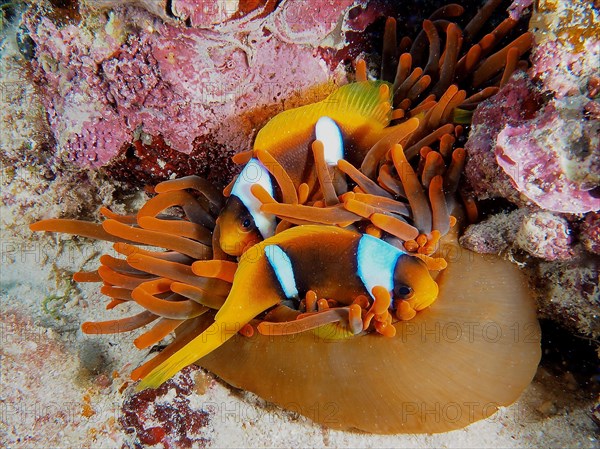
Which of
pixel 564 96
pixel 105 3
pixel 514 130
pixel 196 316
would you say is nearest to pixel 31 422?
pixel 196 316

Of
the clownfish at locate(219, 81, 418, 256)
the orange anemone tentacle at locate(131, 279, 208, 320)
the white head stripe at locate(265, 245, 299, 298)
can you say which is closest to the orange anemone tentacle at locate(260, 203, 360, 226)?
the white head stripe at locate(265, 245, 299, 298)

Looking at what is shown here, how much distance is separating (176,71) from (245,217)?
642 mm

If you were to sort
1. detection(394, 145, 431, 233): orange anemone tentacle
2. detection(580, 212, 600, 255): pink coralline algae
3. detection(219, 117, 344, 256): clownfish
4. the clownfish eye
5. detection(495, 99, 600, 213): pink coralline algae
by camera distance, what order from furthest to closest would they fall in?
1. detection(219, 117, 344, 256): clownfish
2. detection(394, 145, 431, 233): orange anemone tentacle
3. the clownfish eye
4. detection(580, 212, 600, 255): pink coralline algae
5. detection(495, 99, 600, 213): pink coralline algae

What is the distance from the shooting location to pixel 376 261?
140 cm

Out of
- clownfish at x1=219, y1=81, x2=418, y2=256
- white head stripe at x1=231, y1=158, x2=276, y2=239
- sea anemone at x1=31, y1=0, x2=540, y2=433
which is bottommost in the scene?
sea anemone at x1=31, y1=0, x2=540, y2=433

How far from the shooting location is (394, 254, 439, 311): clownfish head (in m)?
1.37

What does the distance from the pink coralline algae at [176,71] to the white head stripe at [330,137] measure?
0.30m

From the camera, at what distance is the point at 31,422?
1725 mm

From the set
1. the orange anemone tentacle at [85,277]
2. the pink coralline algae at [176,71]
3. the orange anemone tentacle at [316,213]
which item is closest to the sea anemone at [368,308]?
the orange anemone tentacle at [316,213]

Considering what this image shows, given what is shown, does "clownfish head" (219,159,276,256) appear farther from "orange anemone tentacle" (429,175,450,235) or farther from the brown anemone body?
"orange anemone tentacle" (429,175,450,235)

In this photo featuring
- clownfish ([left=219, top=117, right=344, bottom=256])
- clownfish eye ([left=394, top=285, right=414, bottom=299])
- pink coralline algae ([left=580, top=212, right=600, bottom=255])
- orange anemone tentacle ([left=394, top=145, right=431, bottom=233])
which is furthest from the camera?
clownfish ([left=219, top=117, right=344, bottom=256])

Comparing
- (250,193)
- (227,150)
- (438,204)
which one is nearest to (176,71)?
(227,150)

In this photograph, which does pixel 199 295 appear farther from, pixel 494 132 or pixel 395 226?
pixel 494 132

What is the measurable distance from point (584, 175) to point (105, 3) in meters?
1.67
